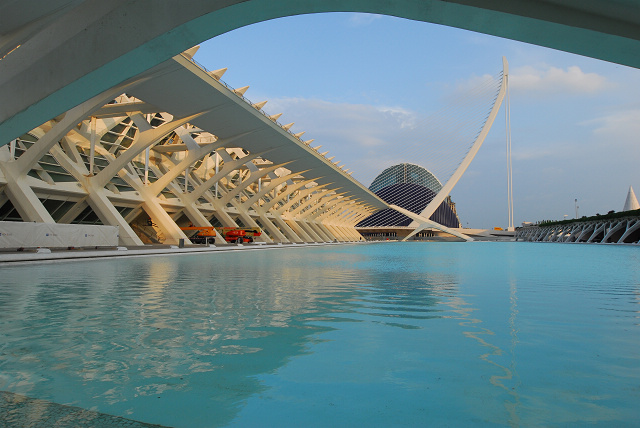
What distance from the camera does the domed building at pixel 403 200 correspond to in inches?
3617

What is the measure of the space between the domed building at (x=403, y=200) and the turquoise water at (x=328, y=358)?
81770 mm

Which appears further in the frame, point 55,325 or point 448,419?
point 55,325

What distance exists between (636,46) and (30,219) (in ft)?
60.6

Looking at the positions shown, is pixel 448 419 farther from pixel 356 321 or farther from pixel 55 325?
pixel 55 325

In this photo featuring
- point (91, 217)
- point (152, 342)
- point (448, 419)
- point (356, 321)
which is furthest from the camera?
point (91, 217)

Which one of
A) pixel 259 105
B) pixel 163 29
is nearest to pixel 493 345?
pixel 163 29

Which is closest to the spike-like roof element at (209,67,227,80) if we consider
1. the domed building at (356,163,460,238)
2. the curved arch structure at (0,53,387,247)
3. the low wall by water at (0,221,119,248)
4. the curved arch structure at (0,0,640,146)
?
the curved arch structure at (0,53,387,247)

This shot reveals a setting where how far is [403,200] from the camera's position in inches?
3812

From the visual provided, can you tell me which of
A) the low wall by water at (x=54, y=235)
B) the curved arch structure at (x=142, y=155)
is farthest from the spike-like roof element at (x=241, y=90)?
the low wall by water at (x=54, y=235)

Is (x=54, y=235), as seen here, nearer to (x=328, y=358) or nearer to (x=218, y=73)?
(x=218, y=73)

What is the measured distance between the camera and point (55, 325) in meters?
4.37

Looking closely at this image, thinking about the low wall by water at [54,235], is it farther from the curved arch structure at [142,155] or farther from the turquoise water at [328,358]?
the turquoise water at [328,358]

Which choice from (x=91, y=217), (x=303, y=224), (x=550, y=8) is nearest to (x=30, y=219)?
(x=91, y=217)

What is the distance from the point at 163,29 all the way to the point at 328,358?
11.4 ft
